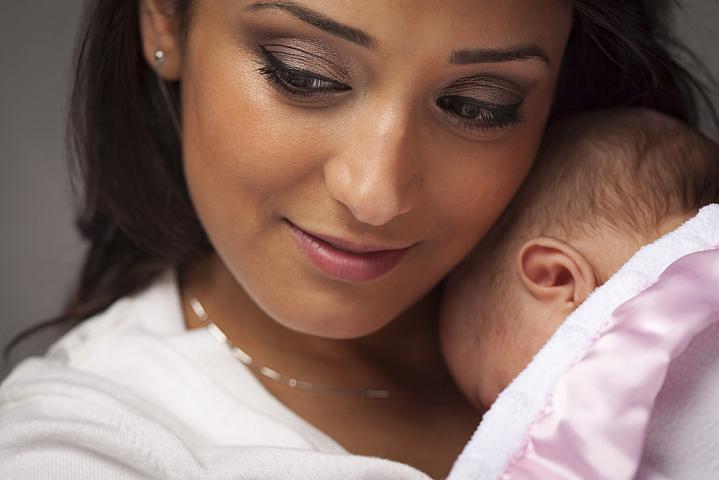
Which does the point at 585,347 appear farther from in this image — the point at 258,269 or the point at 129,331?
the point at 129,331

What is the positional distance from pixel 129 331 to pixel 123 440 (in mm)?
278

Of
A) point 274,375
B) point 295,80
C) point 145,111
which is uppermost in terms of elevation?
point 295,80

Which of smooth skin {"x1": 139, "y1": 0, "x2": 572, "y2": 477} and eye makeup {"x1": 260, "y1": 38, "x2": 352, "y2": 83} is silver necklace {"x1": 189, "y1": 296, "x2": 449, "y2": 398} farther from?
eye makeup {"x1": 260, "y1": 38, "x2": 352, "y2": 83}

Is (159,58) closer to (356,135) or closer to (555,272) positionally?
(356,135)

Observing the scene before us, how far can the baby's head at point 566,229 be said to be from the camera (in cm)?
150

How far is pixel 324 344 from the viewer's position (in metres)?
1.80

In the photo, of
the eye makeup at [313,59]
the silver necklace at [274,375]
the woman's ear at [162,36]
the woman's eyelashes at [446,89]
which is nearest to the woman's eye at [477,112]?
the woman's eyelashes at [446,89]

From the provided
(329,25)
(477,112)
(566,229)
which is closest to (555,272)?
(566,229)

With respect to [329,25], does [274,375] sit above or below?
below

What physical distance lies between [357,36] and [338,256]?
309mm

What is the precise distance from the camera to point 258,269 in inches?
60.1

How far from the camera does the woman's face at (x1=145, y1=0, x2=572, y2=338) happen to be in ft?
4.38

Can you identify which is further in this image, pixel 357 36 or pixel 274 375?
pixel 274 375

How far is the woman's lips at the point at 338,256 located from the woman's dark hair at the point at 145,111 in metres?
0.42
